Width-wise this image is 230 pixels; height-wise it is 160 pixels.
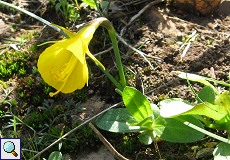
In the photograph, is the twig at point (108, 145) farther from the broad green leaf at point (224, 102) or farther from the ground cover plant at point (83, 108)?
the broad green leaf at point (224, 102)

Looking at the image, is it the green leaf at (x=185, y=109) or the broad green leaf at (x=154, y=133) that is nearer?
the green leaf at (x=185, y=109)

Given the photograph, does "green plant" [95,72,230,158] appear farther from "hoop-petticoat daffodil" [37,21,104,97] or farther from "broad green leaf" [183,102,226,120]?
"hoop-petticoat daffodil" [37,21,104,97]

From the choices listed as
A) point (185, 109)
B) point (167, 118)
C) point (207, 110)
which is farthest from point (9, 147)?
point (207, 110)

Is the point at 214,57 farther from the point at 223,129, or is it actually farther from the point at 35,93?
the point at 35,93

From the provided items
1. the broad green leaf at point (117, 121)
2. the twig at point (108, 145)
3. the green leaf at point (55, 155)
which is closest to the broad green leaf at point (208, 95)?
the broad green leaf at point (117, 121)

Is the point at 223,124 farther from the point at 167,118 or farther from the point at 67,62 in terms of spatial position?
the point at 67,62

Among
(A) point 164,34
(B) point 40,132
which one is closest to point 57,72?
(B) point 40,132

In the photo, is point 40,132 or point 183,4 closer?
point 40,132
